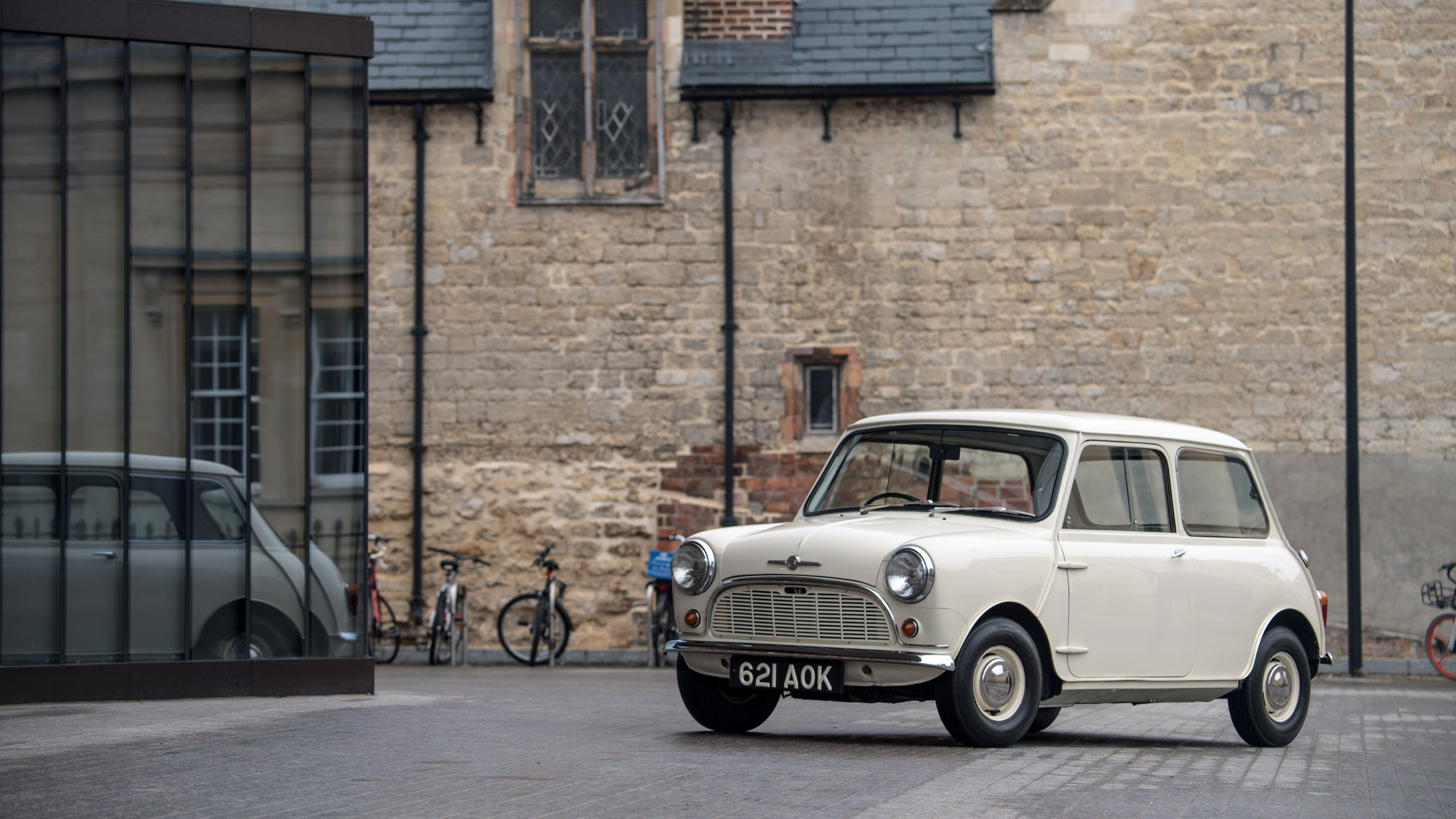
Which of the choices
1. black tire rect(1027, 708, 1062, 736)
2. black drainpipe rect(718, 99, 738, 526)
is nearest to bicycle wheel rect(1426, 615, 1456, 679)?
black drainpipe rect(718, 99, 738, 526)

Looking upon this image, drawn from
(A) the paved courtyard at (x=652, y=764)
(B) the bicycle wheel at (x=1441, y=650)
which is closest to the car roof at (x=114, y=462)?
(A) the paved courtyard at (x=652, y=764)

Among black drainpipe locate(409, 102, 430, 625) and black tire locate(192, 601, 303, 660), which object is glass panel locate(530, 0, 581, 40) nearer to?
black drainpipe locate(409, 102, 430, 625)

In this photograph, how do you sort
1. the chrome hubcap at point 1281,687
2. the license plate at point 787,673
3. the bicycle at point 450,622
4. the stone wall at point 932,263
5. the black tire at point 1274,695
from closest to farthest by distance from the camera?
the license plate at point 787,673
the black tire at point 1274,695
the chrome hubcap at point 1281,687
the bicycle at point 450,622
the stone wall at point 932,263

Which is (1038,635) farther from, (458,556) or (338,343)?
(458,556)

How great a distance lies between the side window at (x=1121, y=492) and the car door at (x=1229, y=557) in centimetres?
17

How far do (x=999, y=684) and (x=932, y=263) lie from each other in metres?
10.6

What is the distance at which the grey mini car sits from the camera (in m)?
10.3

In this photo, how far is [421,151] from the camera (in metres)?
17.6

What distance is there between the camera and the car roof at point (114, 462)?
10422 mm

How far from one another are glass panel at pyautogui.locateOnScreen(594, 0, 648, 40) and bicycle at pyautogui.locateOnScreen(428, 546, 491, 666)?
238 inches

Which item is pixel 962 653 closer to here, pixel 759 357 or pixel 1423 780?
pixel 1423 780

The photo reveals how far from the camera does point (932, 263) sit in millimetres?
17500

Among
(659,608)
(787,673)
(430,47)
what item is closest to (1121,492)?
(787,673)

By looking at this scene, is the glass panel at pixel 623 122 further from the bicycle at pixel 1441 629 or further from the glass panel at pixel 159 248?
the bicycle at pixel 1441 629
